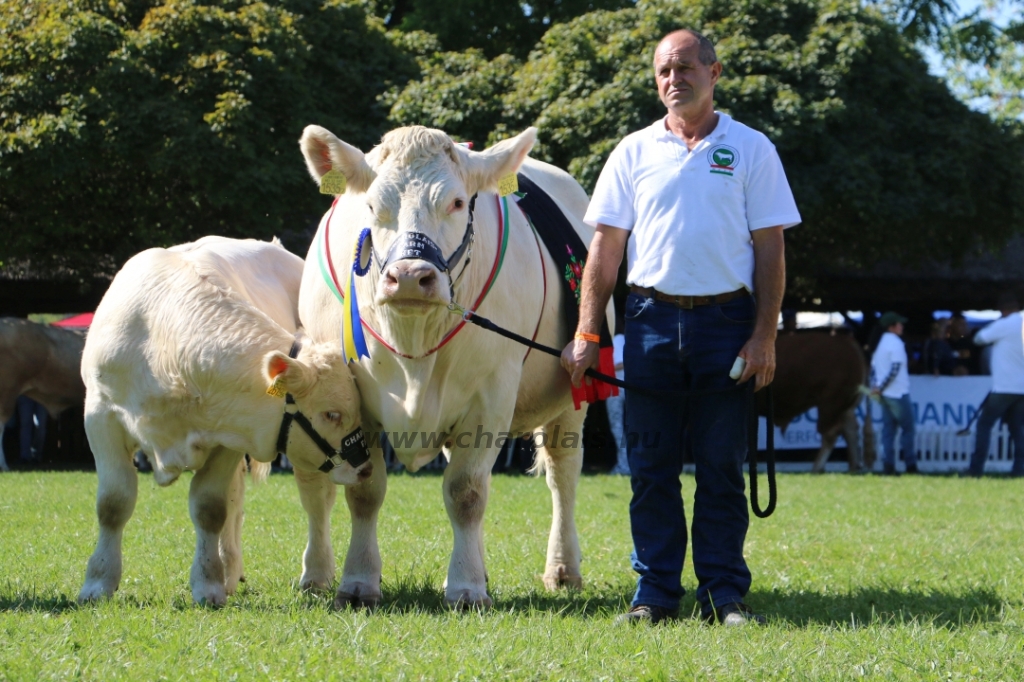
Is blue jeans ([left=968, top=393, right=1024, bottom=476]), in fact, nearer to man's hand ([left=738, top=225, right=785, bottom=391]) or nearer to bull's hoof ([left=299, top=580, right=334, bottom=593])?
man's hand ([left=738, top=225, right=785, bottom=391])

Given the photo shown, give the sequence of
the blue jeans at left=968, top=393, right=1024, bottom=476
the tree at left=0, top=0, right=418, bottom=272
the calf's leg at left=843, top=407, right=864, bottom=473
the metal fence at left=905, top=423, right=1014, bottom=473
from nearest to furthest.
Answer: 1. the tree at left=0, top=0, right=418, bottom=272
2. the blue jeans at left=968, top=393, right=1024, bottom=476
3. the calf's leg at left=843, top=407, right=864, bottom=473
4. the metal fence at left=905, top=423, right=1014, bottom=473

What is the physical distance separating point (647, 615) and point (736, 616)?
0.36m

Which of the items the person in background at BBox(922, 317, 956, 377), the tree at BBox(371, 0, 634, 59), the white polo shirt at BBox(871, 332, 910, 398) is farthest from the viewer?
the tree at BBox(371, 0, 634, 59)

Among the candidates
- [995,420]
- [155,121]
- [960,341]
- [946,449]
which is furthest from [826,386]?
[155,121]

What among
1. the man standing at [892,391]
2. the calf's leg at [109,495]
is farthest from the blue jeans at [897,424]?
the calf's leg at [109,495]

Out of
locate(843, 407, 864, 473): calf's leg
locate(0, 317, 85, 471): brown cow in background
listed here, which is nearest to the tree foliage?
locate(843, 407, 864, 473): calf's leg

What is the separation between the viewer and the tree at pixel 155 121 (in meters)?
14.0

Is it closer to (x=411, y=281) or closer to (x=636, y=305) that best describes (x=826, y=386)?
(x=636, y=305)

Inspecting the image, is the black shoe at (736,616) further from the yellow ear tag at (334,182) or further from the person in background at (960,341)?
the person in background at (960,341)

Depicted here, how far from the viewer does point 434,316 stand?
4715 mm

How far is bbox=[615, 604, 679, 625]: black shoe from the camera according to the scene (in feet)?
15.1

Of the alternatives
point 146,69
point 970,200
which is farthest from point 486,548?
point 970,200

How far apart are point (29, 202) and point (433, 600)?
11745 millimetres

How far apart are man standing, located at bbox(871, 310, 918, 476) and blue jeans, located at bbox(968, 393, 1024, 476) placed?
1.02 m
